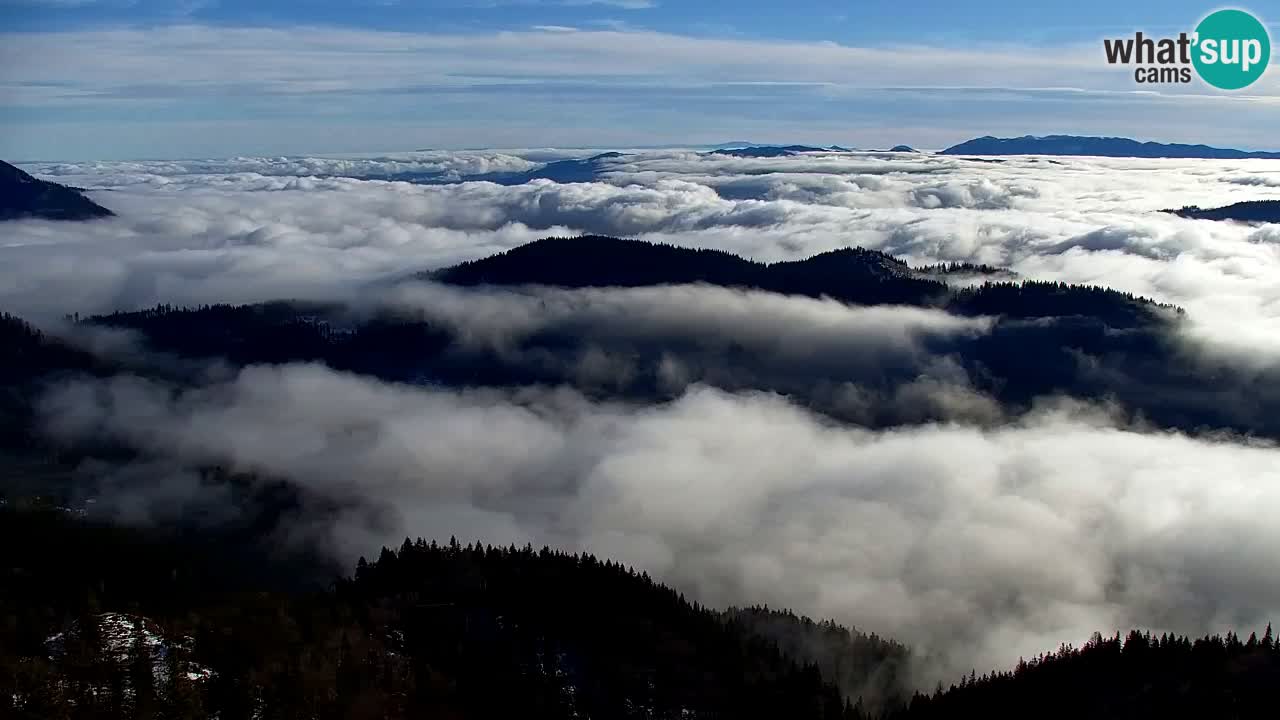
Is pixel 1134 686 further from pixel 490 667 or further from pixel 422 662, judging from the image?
pixel 422 662

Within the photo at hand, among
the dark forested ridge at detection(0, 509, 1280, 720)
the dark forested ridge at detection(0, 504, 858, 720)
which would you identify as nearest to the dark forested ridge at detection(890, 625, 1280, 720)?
the dark forested ridge at detection(0, 509, 1280, 720)

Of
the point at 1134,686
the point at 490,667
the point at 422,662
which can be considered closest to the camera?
the point at 1134,686

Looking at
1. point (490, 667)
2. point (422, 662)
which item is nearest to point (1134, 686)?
point (490, 667)

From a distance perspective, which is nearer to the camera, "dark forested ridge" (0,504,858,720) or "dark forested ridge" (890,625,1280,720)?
"dark forested ridge" (0,504,858,720)

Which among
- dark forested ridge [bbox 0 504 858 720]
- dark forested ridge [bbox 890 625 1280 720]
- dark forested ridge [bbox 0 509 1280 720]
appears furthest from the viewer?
dark forested ridge [bbox 890 625 1280 720]

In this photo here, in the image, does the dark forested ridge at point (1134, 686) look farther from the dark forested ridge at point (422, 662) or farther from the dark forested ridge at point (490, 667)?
the dark forested ridge at point (422, 662)


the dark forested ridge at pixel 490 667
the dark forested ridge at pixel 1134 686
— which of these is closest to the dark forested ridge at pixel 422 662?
the dark forested ridge at pixel 490 667

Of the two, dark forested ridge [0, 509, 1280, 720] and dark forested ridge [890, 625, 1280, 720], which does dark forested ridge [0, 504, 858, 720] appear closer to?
dark forested ridge [0, 509, 1280, 720]

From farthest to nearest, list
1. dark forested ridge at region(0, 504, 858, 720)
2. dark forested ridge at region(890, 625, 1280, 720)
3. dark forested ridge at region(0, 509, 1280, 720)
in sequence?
dark forested ridge at region(890, 625, 1280, 720) < dark forested ridge at region(0, 509, 1280, 720) < dark forested ridge at region(0, 504, 858, 720)

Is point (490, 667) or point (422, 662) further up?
point (422, 662)

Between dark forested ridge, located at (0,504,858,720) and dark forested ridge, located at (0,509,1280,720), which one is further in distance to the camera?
dark forested ridge, located at (0,509,1280,720)
